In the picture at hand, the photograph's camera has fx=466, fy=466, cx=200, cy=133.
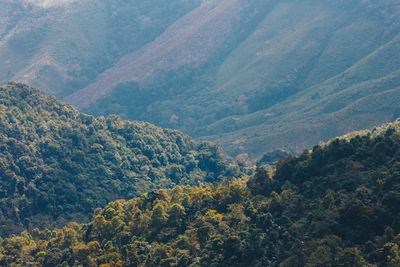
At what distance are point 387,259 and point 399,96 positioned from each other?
138538mm

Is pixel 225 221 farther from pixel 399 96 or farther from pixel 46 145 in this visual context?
pixel 399 96

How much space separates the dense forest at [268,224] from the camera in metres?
55.0

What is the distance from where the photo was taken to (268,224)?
215ft

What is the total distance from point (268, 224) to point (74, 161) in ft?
245

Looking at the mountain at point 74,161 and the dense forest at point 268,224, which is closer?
the dense forest at point 268,224

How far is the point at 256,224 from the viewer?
219 feet

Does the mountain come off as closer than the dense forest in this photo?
No

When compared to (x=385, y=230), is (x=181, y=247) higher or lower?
higher

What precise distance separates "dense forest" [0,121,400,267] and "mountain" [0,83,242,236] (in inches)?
901

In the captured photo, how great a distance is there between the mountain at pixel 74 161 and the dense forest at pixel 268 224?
22.9m

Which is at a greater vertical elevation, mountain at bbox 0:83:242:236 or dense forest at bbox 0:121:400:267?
mountain at bbox 0:83:242:236

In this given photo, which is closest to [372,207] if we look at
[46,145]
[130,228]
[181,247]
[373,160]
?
[373,160]

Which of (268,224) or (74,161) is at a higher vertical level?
(74,161)

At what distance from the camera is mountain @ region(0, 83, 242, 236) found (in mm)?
109500
